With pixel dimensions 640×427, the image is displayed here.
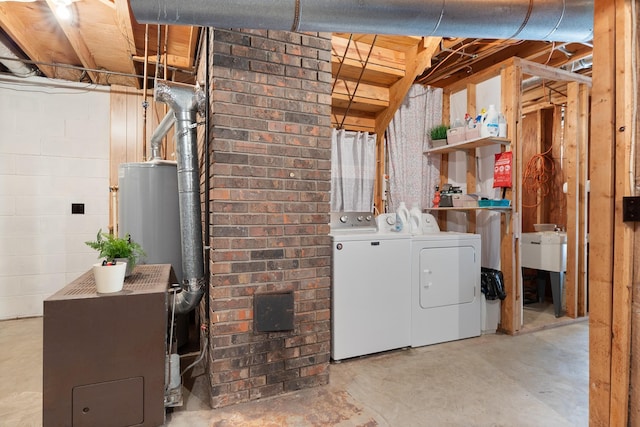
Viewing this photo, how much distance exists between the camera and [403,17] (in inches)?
64.6

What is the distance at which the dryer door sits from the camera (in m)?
2.79

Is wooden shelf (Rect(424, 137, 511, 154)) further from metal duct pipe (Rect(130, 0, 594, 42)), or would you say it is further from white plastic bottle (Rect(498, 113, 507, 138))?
metal duct pipe (Rect(130, 0, 594, 42))

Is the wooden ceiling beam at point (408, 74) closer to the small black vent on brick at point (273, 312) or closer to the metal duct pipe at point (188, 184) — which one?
the metal duct pipe at point (188, 184)

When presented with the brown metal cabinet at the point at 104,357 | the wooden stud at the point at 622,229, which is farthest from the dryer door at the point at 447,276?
the brown metal cabinet at the point at 104,357

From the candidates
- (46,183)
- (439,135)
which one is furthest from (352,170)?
(46,183)

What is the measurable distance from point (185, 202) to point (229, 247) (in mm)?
447

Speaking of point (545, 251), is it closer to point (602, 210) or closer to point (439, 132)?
point (439, 132)

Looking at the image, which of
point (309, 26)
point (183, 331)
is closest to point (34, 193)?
point (183, 331)

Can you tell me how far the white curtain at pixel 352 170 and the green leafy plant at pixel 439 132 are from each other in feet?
2.04

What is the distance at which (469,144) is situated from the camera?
10.5 ft

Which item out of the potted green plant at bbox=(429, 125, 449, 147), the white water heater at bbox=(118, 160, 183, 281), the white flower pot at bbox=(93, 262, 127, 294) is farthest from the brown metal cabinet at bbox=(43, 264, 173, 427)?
the potted green plant at bbox=(429, 125, 449, 147)

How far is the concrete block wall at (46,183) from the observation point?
3318 millimetres

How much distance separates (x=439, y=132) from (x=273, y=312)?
2.59 meters

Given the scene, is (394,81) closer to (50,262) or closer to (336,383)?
(336,383)
